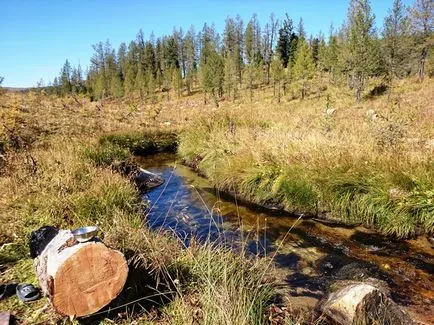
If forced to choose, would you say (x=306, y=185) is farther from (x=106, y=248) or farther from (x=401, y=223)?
(x=106, y=248)

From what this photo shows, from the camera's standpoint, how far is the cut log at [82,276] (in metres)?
3.01

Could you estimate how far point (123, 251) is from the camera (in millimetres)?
3787

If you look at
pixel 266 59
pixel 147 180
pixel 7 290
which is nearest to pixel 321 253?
pixel 7 290

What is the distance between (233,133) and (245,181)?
3437mm

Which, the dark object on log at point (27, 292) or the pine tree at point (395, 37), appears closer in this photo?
the dark object on log at point (27, 292)

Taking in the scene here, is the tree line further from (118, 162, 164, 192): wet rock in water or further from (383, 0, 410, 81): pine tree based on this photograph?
(118, 162, 164, 192): wet rock in water

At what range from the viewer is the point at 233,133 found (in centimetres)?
1155

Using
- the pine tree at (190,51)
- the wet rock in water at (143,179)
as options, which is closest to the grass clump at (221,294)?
the wet rock in water at (143,179)

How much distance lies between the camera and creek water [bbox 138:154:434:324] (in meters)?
4.41

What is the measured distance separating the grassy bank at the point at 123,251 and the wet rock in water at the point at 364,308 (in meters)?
0.84

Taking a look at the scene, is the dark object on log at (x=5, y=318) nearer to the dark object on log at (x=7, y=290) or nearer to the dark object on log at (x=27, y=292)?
the dark object on log at (x=27, y=292)

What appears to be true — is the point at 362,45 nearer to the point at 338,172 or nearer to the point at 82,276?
the point at 338,172

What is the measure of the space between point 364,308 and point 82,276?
2.79 metres

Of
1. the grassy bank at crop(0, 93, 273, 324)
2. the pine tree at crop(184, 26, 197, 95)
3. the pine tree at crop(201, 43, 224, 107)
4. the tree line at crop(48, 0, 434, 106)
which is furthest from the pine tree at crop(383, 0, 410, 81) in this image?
the pine tree at crop(184, 26, 197, 95)
